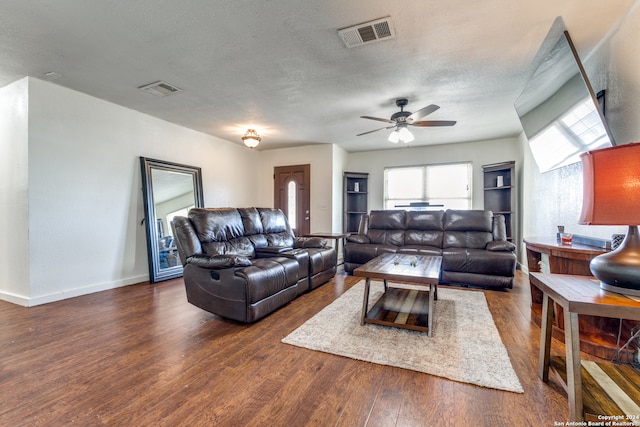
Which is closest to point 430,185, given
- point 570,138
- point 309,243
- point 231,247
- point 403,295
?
point 309,243

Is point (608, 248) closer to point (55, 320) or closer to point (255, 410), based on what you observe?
point (255, 410)

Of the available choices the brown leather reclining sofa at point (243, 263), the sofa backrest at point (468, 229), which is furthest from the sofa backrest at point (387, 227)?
the brown leather reclining sofa at point (243, 263)

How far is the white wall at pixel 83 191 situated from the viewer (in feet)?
10.5

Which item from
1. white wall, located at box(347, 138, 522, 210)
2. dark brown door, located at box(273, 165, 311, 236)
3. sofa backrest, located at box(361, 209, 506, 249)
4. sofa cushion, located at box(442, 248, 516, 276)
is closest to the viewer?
sofa cushion, located at box(442, 248, 516, 276)

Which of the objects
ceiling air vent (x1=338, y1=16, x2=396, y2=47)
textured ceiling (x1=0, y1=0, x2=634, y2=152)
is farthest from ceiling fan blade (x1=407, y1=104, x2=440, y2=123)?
ceiling air vent (x1=338, y1=16, x2=396, y2=47)

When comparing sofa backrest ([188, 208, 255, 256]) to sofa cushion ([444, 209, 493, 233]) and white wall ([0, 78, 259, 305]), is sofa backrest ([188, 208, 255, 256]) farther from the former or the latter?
sofa cushion ([444, 209, 493, 233])

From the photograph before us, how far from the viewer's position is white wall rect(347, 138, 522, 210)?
5.72m

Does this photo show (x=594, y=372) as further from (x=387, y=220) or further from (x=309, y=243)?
(x=387, y=220)

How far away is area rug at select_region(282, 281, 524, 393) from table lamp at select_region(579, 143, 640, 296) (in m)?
0.83

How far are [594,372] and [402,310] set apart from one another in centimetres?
140

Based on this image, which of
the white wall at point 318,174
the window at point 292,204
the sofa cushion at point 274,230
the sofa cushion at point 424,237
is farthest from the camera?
the window at point 292,204

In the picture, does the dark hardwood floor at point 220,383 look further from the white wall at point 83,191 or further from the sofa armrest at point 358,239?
the sofa armrest at point 358,239

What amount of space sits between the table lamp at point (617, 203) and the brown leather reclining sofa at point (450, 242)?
99.4 inches

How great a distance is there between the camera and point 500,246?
13.0ft
